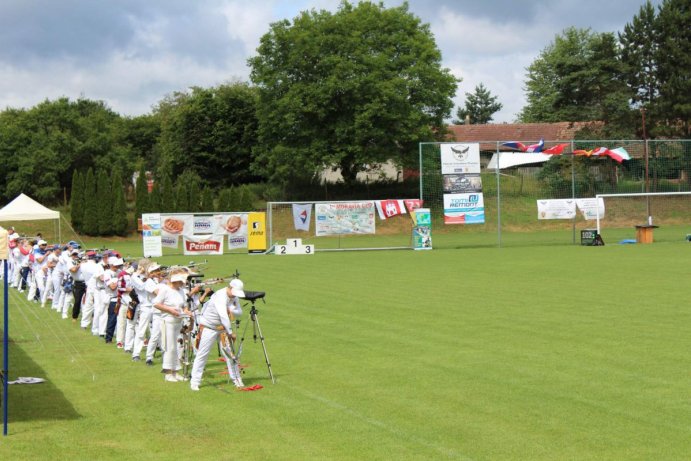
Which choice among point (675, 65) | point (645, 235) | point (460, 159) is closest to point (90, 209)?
point (460, 159)

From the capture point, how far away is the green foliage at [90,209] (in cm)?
5772

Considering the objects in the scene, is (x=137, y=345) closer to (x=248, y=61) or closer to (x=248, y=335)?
(x=248, y=335)

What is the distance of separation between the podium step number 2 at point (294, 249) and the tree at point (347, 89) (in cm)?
2224

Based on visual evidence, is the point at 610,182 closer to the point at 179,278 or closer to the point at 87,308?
the point at 87,308

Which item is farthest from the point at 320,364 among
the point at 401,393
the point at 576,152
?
the point at 576,152

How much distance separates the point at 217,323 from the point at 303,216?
1198 inches

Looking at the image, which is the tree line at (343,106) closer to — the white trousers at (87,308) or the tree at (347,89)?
the tree at (347,89)

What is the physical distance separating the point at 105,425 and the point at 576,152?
36.9 metres

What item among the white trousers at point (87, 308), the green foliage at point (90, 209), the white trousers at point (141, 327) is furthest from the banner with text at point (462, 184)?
the white trousers at point (141, 327)

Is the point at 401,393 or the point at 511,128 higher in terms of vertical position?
the point at 511,128

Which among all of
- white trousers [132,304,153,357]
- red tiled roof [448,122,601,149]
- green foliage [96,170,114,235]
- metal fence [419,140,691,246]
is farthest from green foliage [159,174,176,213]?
white trousers [132,304,153,357]

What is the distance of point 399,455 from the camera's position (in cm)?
909

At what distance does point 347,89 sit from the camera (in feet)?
204

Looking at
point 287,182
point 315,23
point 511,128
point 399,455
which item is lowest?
point 399,455
